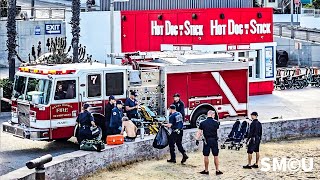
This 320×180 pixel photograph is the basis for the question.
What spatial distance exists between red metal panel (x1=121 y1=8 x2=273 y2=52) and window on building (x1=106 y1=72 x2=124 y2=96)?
39.4 feet

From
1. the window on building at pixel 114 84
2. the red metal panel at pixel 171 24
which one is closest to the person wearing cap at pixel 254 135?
the window on building at pixel 114 84

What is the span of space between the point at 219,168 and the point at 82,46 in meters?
17.4

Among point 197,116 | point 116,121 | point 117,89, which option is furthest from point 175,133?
point 197,116

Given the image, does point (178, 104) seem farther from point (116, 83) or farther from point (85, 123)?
point (85, 123)

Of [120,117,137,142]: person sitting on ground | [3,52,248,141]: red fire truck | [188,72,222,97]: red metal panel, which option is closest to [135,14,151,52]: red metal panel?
[3,52,248,141]: red fire truck

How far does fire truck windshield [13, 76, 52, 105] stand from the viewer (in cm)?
1981

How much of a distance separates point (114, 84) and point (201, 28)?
40.1 ft

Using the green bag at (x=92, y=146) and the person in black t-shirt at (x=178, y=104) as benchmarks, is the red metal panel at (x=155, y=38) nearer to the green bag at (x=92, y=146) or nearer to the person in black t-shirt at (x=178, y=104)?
the person in black t-shirt at (x=178, y=104)

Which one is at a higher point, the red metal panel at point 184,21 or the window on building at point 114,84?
the red metal panel at point 184,21

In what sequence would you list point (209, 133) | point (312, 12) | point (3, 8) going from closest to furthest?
point (209, 133) < point (3, 8) < point (312, 12)

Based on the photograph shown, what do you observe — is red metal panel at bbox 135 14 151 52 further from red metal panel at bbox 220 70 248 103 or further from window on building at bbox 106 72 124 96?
window on building at bbox 106 72 124 96

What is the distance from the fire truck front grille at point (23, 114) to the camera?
2008cm

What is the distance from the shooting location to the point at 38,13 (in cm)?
4766

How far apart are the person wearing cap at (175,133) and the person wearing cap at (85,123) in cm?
184
